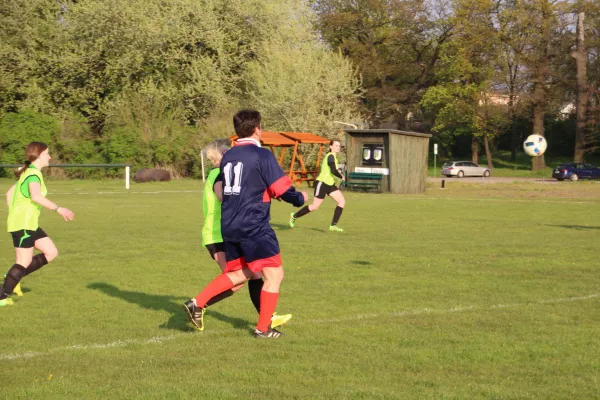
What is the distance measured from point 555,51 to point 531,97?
16.3ft

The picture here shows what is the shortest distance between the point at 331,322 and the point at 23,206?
12.0 feet

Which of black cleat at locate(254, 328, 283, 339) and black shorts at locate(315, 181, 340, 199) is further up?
black shorts at locate(315, 181, 340, 199)

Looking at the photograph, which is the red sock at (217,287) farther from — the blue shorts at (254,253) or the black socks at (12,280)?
the black socks at (12,280)

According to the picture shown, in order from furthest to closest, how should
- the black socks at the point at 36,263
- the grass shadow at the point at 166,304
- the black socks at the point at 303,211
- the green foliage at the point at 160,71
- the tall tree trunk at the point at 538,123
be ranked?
the tall tree trunk at the point at 538,123, the green foliage at the point at 160,71, the black socks at the point at 303,211, the black socks at the point at 36,263, the grass shadow at the point at 166,304

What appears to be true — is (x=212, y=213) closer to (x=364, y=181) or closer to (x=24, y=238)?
(x=24, y=238)

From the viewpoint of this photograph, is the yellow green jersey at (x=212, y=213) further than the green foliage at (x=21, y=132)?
No

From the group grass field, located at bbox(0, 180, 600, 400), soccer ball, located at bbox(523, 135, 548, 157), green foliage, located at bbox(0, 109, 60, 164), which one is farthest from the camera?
green foliage, located at bbox(0, 109, 60, 164)

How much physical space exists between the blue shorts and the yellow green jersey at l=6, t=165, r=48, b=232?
9.40ft

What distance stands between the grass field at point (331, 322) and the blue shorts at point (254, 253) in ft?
2.15

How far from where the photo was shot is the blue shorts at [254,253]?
6.81 meters

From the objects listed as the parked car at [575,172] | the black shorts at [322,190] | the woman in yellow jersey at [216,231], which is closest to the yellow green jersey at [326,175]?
the black shorts at [322,190]

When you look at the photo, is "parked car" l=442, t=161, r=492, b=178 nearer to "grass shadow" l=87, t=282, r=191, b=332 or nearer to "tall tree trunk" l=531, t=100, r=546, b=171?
"tall tree trunk" l=531, t=100, r=546, b=171

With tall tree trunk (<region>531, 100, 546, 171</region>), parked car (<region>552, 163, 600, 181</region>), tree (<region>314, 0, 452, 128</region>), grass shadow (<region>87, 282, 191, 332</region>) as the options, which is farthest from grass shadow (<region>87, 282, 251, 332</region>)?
tree (<region>314, 0, 452, 128</region>)

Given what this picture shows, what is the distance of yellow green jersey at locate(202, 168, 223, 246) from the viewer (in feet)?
24.7
